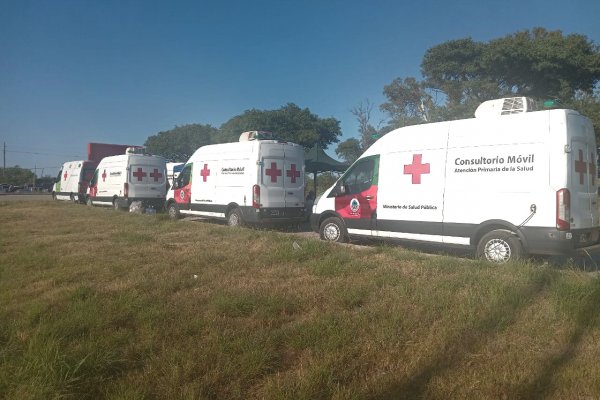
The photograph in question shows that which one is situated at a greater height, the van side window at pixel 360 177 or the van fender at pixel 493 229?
the van side window at pixel 360 177

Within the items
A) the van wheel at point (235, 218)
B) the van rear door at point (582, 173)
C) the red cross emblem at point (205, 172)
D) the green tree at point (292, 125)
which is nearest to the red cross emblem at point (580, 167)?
the van rear door at point (582, 173)

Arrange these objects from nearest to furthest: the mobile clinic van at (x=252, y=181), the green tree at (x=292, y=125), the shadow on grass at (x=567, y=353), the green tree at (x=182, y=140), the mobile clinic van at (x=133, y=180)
Result: the shadow on grass at (x=567, y=353), the mobile clinic van at (x=252, y=181), the mobile clinic van at (x=133, y=180), the green tree at (x=292, y=125), the green tree at (x=182, y=140)

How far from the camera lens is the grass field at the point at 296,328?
280cm

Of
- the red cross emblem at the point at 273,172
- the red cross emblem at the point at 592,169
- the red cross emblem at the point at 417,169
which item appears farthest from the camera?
the red cross emblem at the point at 273,172

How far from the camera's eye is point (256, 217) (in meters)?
10.8

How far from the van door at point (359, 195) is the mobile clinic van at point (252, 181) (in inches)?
89.3

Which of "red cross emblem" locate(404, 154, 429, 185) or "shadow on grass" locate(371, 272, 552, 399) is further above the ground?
"red cross emblem" locate(404, 154, 429, 185)

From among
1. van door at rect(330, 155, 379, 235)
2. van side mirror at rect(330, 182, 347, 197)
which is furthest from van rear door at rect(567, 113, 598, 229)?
van side mirror at rect(330, 182, 347, 197)

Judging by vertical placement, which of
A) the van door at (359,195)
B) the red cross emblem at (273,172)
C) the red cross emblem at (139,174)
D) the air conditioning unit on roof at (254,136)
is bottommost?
the van door at (359,195)

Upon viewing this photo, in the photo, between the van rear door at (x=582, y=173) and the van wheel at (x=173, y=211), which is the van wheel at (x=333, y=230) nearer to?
the van rear door at (x=582, y=173)

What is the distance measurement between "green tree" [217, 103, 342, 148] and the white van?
16.6 meters

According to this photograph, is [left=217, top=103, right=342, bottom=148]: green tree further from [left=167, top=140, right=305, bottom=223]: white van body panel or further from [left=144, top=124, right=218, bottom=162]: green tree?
[left=167, top=140, right=305, bottom=223]: white van body panel

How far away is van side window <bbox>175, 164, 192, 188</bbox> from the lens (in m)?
13.3

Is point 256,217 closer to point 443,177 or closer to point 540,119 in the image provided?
point 443,177
